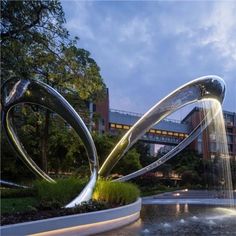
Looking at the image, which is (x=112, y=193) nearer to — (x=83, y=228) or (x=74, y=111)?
(x=74, y=111)

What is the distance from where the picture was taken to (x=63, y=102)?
12.6 meters

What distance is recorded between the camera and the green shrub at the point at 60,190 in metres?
12.5

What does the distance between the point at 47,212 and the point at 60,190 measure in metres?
2.84

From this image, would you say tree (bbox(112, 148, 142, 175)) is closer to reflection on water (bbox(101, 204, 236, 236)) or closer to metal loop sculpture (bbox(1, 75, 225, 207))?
metal loop sculpture (bbox(1, 75, 225, 207))

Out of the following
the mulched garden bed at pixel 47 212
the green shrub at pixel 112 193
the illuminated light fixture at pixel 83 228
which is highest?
the green shrub at pixel 112 193

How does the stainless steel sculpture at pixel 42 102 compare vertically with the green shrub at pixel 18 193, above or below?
above

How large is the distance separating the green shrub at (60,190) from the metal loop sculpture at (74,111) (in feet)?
1.75

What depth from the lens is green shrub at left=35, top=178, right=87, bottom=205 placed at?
40.9 feet

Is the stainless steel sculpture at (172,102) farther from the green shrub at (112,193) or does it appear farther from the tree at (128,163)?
the tree at (128,163)

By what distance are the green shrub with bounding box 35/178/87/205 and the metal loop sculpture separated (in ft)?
1.75

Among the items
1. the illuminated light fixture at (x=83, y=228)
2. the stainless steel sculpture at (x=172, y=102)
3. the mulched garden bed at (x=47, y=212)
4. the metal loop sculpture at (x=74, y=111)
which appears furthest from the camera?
the stainless steel sculpture at (x=172, y=102)

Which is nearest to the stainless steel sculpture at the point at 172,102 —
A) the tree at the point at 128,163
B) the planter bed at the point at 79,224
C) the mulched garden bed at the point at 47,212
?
the planter bed at the point at 79,224

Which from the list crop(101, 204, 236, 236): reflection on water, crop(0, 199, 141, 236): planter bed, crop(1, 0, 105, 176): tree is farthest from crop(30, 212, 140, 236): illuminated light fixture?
crop(1, 0, 105, 176): tree

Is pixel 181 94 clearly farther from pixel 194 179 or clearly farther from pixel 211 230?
pixel 194 179
